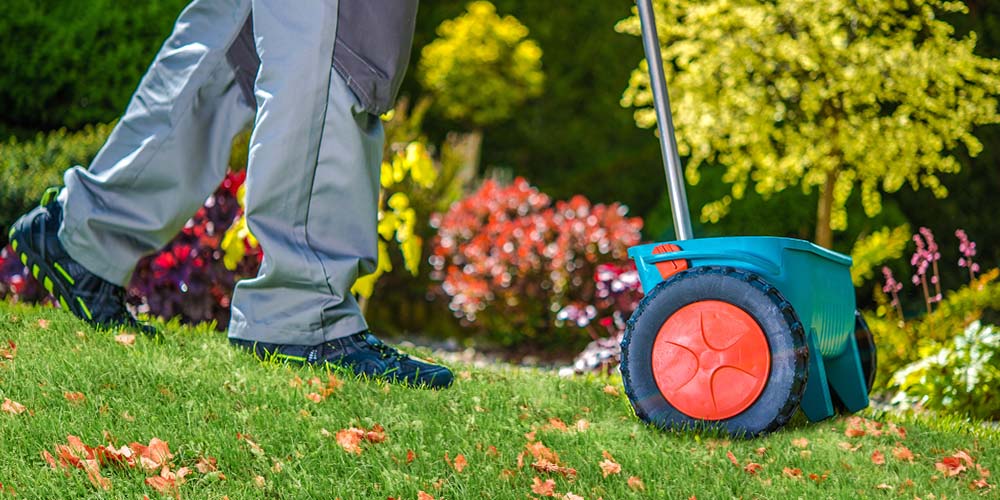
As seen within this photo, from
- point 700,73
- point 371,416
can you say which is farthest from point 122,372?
point 700,73

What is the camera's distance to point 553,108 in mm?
8219

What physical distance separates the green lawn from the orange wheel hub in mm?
80

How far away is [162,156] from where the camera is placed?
8.50 ft

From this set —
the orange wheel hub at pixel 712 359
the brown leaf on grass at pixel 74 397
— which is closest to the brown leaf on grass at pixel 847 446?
the orange wheel hub at pixel 712 359

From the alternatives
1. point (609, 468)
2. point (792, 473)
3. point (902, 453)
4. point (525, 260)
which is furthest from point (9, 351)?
point (525, 260)

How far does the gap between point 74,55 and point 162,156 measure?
3.07 metres

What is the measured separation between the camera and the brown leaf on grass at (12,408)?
6.73 feet

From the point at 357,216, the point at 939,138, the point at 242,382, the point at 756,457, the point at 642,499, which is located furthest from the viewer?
the point at 939,138

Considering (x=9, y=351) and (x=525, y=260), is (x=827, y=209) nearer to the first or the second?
(x=525, y=260)

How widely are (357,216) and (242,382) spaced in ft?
1.50

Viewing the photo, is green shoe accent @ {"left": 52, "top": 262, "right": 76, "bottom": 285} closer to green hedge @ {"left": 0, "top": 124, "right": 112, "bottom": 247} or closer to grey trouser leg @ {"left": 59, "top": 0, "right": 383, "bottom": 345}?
grey trouser leg @ {"left": 59, "top": 0, "right": 383, "bottom": 345}

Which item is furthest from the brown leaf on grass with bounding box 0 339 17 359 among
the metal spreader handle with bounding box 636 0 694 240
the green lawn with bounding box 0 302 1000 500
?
the metal spreader handle with bounding box 636 0 694 240

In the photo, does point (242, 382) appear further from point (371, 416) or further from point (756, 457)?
point (756, 457)

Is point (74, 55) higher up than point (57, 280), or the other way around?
point (74, 55)
